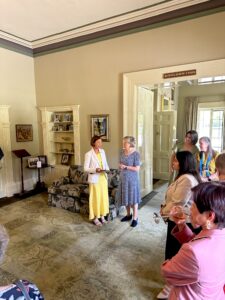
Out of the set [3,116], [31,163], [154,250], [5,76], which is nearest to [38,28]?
[5,76]

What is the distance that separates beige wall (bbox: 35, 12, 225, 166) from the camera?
11.3 feet

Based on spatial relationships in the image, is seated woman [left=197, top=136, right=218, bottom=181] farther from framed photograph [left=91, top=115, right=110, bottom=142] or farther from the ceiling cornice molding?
the ceiling cornice molding

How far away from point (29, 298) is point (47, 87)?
5155mm

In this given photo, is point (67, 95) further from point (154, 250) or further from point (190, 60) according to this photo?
point (154, 250)

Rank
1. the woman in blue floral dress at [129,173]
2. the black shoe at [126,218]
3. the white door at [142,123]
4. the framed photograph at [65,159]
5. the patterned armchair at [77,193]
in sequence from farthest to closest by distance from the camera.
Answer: the framed photograph at [65,159] < the white door at [142,123] < the patterned armchair at [77,193] < the black shoe at [126,218] < the woman in blue floral dress at [129,173]

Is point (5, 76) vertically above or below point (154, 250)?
above

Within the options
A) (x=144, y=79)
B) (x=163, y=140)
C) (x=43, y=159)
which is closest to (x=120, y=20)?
(x=144, y=79)

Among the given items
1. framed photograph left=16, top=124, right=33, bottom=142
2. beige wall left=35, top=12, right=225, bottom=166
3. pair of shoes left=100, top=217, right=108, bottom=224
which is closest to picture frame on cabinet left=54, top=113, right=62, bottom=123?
beige wall left=35, top=12, right=225, bottom=166

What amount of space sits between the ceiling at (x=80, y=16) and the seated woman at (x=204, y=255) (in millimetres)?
3586

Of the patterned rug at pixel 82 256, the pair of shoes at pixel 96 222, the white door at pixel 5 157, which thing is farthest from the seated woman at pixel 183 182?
the white door at pixel 5 157

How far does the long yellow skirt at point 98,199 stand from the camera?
136 inches

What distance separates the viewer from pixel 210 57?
342cm

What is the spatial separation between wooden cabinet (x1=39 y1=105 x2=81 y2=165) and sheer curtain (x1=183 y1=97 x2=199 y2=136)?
14.3 feet

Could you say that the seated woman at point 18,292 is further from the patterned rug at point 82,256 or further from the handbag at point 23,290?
the patterned rug at point 82,256
